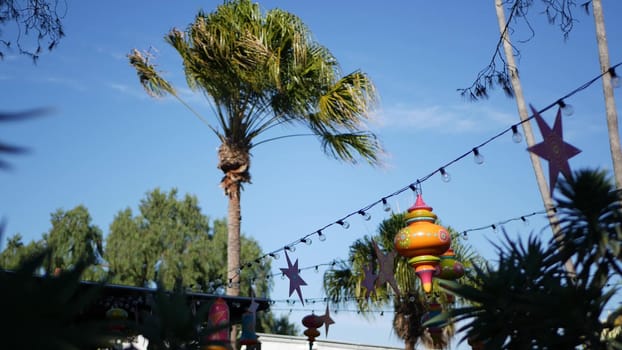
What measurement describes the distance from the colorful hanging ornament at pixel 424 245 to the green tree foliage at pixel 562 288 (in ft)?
7.11

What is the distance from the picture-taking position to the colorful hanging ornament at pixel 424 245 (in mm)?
8430

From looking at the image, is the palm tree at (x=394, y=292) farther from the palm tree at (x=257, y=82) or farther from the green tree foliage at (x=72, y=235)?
the green tree foliage at (x=72, y=235)

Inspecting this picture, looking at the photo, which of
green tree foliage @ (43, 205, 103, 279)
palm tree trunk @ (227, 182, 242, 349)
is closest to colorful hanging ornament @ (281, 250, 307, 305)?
palm tree trunk @ (227, 182, 242, 349)

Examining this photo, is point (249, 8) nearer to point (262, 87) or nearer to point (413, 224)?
point (262, 87)

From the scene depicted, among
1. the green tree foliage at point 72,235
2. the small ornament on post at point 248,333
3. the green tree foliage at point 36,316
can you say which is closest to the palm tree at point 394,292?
the small ornament on post at point 248,333

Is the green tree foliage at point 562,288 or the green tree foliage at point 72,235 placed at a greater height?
Answer: the green tree foliage at point 72,235

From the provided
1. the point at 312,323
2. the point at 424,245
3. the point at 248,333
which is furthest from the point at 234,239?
the point at 424,245

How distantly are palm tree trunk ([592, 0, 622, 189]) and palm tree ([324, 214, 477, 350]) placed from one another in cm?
674

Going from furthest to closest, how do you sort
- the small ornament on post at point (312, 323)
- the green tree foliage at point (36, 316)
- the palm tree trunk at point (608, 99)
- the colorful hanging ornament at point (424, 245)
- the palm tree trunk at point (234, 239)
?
the palm tree trunk at point (234, 239) < the small ornament on post at point (312, 323) < the palm tree trunk at point (608, 99) < the colorful hanging ornament at point (424, 245) < the green tree foliage at point (36, 316)

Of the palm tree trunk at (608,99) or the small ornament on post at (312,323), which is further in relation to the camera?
the small ornament on post at (312,323)

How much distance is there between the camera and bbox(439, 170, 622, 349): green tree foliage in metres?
5.65

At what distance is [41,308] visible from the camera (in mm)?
3273

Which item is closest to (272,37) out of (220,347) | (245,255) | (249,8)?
(249,8)

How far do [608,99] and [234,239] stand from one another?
865cm
